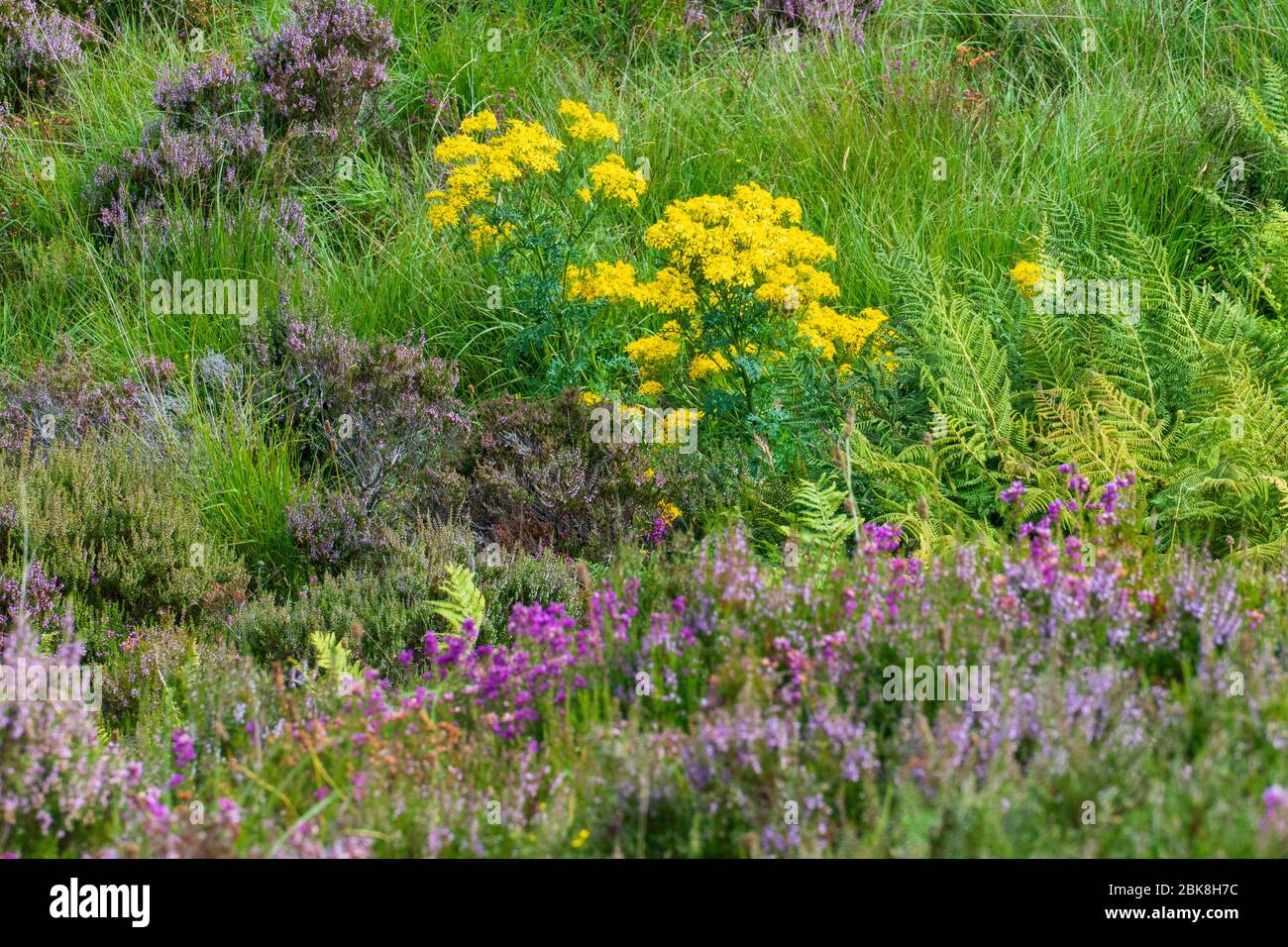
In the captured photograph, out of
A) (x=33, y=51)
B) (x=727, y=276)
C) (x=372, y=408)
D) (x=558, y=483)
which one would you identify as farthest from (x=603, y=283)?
(x=33, y=51)

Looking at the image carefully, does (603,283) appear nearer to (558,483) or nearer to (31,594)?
(558,483)

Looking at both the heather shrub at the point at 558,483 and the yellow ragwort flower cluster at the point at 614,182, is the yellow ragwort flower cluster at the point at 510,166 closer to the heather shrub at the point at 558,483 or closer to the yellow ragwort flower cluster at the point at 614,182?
the yellow ragwort flower cluster at the point at 614,182

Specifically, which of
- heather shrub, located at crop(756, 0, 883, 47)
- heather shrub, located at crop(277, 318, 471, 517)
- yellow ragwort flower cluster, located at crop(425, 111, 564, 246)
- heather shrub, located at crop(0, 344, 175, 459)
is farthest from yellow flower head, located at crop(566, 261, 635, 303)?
heather shrub, located at crop(756, 0, 883, 47)

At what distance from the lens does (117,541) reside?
4.61 meters

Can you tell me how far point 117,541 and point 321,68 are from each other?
12.5 feet

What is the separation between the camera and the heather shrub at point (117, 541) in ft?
14.7

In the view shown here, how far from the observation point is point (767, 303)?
4891mm

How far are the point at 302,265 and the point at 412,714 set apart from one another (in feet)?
13.8
